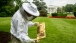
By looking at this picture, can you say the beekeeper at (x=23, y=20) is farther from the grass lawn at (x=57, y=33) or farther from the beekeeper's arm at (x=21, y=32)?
the grass lawn at (x=57, y=33)

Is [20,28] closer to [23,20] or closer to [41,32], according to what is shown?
[23,20]

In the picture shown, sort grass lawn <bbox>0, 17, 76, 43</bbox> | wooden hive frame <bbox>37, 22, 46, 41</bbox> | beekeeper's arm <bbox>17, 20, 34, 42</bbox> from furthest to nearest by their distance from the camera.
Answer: grass lawn <bbox>0, 17, 76, 43</bbox>
wooden hive frame <bbox>37, 22, 46, 41</bbox>
beekeeper's arm <bbox>17, 20, 34, 42</bbox>

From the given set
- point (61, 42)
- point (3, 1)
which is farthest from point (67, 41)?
point (3, 1)

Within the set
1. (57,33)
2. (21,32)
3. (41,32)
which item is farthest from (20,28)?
(57,33)

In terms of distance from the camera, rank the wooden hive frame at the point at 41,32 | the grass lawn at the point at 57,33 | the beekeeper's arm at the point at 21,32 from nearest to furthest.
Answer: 1. the beekeeper's arm at the point at 21,32
2. the wooden hive frame at the point at 41,32
3. the grass lawn at the point at 57,33

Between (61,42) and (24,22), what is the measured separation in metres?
6.83

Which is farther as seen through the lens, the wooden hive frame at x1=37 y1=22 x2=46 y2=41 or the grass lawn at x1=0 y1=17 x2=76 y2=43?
the grass lawn at x1=0 y1=17 x2=76 y2=43

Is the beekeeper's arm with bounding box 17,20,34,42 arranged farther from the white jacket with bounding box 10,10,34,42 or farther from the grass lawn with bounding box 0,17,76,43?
the grass lawn with bounding box 0,17,76,43

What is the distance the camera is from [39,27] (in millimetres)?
4117

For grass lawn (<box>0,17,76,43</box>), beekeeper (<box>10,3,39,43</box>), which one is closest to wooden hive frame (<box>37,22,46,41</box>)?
beekeeper (<box>10,3,39,43</box>)

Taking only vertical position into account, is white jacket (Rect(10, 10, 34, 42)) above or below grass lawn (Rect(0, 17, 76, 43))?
above

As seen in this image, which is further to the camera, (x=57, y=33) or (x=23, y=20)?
(x=57, y=33)

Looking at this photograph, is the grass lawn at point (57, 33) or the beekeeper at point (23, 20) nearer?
the beekeeper at point (23, 20)

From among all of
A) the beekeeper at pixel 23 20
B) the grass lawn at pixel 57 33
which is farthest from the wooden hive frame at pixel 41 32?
the grass lawn at pixel 57 33
